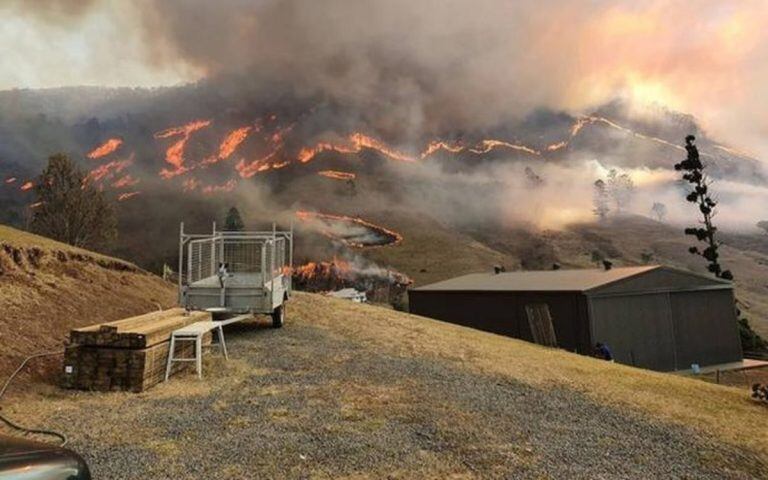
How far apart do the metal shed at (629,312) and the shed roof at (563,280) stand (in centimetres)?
7

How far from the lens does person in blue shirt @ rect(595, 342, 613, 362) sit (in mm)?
25891

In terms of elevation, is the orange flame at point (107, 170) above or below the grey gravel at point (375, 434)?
above

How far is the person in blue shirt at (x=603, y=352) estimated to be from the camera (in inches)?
1019

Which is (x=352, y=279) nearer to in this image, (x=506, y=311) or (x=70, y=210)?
(x=70, y=210)

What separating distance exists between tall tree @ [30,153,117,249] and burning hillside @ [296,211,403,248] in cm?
6015

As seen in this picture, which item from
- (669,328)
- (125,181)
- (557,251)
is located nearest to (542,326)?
(669,328)

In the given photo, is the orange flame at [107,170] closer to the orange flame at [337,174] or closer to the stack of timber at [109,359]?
the orange flame at [337,174]

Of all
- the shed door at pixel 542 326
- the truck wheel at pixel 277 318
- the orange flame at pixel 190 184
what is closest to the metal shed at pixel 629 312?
the shed door at pixel 542 326

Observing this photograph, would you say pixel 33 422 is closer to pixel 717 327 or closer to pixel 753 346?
pixel 717 327

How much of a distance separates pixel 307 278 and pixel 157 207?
291 ft

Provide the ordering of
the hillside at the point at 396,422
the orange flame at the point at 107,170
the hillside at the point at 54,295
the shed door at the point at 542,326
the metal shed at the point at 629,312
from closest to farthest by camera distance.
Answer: the hillside at the point at 396,422
the hillside at the point at 54,295
the shed door at the point at 542,326
the metal shed at the point at 629,312
the orange flame at the point at 107,170

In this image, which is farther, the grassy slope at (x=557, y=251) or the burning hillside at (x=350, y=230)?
the burning hillside at (x=350, y=230)

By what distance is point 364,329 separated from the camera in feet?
63.3

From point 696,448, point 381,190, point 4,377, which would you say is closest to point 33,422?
point 4,377
